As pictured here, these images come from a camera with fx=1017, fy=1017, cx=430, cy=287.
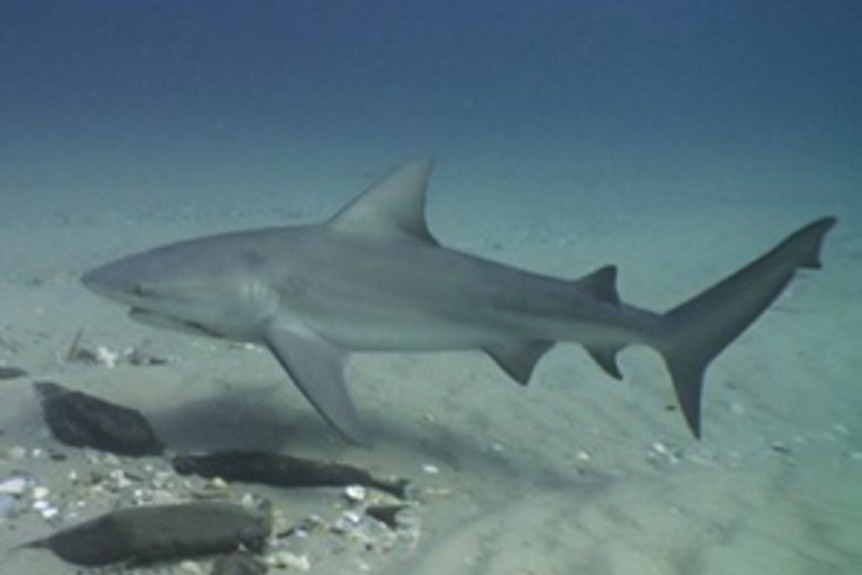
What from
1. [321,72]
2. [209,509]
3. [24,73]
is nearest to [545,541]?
[209,509]

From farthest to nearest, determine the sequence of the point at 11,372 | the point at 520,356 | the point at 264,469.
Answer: the point at 11,372 → the point at 520,356 → the point at 264,469

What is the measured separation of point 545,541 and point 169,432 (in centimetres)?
238

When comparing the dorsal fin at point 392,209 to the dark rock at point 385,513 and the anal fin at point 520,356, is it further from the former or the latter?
the dark rock at point 385,513

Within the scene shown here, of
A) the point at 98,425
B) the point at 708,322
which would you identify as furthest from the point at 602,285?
the point at 98,425

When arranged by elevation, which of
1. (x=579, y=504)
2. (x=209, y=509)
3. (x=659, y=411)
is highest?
(x=209, y=509)

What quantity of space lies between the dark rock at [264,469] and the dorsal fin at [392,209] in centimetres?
156

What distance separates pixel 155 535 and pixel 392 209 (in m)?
2.73

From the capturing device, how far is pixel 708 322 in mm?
6406

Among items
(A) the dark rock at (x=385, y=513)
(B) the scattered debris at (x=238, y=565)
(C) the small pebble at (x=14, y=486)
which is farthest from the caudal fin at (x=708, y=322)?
(C) the small pebble at (x=14, y=486)

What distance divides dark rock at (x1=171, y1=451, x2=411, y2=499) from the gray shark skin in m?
0.45

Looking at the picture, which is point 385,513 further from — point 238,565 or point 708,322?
point 708,322

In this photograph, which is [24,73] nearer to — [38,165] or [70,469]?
[38,165]

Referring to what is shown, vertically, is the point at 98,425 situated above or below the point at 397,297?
below

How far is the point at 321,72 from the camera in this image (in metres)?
131
